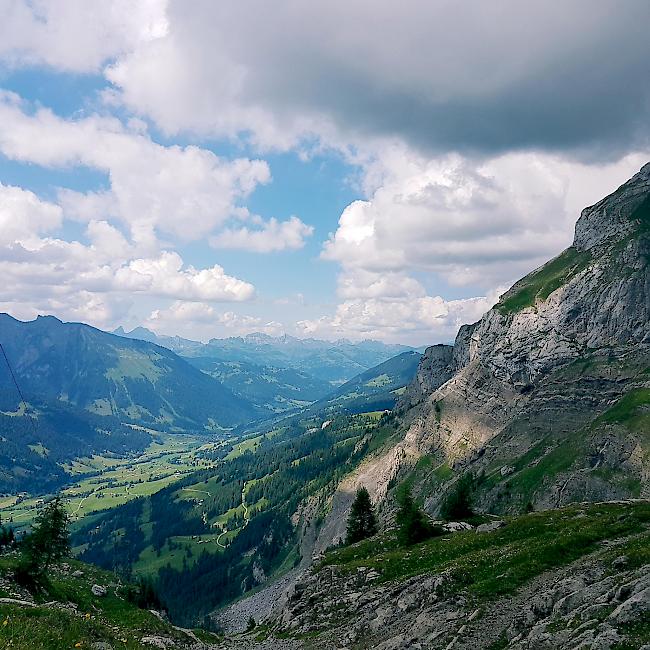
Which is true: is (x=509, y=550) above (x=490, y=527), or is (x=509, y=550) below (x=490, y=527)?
above

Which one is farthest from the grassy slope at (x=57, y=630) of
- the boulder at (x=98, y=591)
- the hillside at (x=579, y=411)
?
the hillside at (x=579, y=411)

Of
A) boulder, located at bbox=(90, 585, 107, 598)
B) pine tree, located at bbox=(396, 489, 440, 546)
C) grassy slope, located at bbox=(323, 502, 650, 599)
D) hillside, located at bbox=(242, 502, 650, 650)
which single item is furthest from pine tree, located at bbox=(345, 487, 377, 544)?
boulder, located at bbox=(90, 585, 107, 598)

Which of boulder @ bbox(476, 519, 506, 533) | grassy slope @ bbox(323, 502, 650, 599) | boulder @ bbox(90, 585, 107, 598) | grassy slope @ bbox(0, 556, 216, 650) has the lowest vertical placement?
boulder @ bbox(90, 585, 107, 598)

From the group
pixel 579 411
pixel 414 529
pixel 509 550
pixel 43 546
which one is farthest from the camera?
pixel 579 411

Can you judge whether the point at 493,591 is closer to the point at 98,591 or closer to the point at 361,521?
the point at 361,521

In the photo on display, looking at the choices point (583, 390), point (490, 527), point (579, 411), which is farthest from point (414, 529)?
point (583, 390)

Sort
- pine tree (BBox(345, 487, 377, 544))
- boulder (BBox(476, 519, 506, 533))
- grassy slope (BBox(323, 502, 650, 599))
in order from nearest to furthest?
grassy slope (BBox(323, 502, 650, 599)) < boulder (BBox(476, 519, 506, 533)) < pine tree (BBox(345, 487, 377, 544))

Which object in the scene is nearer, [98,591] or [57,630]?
[57,630]

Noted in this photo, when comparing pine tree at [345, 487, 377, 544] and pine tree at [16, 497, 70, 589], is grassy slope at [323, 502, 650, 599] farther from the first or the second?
pine tree at [16, 497, 70, 589]

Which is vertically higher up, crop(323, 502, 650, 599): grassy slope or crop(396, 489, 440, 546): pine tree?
crop(323, 502, 650, 599): grassy slope

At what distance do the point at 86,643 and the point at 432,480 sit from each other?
632ft

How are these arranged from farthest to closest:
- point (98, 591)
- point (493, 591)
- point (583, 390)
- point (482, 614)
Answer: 1. point (583, 390)
2. point (98, 591)
3. point (493, 591)
4. point (482, 614)

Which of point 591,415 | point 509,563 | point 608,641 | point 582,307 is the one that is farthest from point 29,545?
point 582,307

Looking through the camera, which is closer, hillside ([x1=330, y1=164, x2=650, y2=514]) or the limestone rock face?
hillside ([x1=330, y1=164, x2=650, y2=514])
